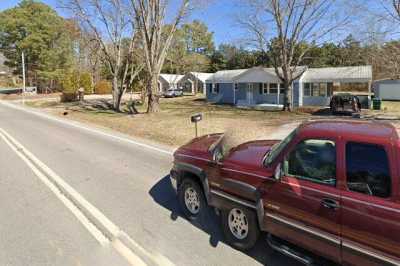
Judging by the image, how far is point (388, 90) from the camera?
145ft

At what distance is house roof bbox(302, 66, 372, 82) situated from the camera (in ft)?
99.2

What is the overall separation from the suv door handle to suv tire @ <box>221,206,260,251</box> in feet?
3.45

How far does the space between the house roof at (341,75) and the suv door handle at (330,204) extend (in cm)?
2973

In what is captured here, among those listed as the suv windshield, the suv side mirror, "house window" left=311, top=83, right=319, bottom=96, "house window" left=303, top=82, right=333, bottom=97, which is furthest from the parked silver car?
the suv side mirror

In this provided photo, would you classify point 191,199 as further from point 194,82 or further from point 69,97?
point 194,82

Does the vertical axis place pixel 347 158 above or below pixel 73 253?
above

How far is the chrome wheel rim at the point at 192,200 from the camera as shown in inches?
212

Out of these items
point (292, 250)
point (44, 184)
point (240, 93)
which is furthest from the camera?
point (240, 93)

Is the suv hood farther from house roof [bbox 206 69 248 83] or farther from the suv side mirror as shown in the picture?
house roof [bbox 206 69 248 83]

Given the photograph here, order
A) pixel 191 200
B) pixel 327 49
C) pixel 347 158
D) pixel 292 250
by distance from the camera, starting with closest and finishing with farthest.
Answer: pixel 347 158 < pixel 292 250 < pixel 191 200 < pixel 327 49

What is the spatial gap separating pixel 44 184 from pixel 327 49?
5800 cm

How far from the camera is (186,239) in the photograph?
15.5ft

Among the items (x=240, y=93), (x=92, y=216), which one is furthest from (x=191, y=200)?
(x=240, y=93)

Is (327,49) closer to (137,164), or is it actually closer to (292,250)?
(137,164)
